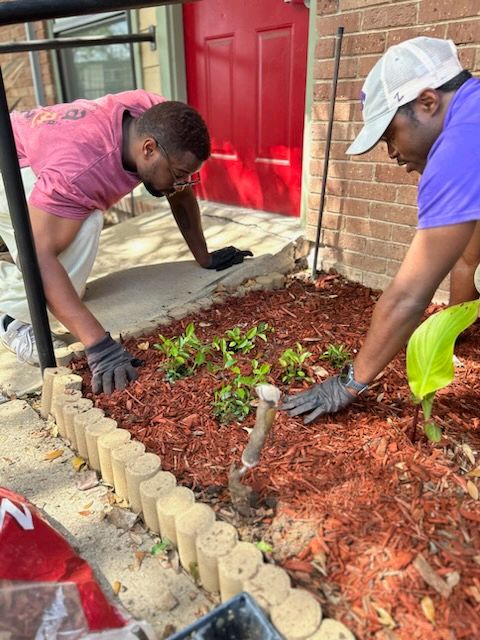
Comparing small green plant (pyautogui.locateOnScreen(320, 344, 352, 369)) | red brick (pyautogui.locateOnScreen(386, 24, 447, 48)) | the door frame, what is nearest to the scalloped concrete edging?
small green plant (pyautogui.locateOnScreen(320, 344, 352, 369))

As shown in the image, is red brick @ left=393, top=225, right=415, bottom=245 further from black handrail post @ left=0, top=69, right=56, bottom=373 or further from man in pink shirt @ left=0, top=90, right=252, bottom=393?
black handrail post @ left=0, top=69, right=56, bottom=373

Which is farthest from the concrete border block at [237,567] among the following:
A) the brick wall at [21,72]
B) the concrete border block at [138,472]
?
the brick wall at [21,72]

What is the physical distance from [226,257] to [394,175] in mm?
1126

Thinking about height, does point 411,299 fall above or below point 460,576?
above

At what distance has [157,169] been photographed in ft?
7.79

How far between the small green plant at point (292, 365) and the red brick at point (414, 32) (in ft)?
5.42

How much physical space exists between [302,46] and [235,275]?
165cm

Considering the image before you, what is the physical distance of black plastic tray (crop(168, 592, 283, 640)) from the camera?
4.25 feet

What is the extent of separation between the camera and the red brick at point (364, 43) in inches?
107

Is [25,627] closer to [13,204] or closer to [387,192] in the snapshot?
[13,204]

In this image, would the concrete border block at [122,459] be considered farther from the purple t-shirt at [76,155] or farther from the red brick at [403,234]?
the red brick at [403,234]

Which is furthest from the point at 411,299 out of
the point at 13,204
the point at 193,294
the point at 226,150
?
the point at 226,150

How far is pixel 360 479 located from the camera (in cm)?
171

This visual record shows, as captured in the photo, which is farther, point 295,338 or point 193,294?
point 193,294
